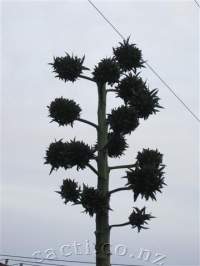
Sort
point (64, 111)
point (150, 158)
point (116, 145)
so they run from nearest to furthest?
point (150, 158) < point (64, 111) < point (116, 145)

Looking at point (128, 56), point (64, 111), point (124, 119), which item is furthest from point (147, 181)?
point (128, 56)

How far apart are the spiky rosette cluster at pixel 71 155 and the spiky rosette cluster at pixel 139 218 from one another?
1028 millimetres

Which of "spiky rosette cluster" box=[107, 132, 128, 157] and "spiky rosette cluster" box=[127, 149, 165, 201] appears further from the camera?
"spiky rosette cluster" box=[107, 132, 128, 157]

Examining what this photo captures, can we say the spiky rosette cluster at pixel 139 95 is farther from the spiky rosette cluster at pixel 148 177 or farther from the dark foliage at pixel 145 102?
the spiky rosette cluster at pixel 148 177

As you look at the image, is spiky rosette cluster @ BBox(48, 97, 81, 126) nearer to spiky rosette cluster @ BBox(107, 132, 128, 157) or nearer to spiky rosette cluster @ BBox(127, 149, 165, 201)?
spiky rosette cluster @ BBox(107, 132, 128, 157)

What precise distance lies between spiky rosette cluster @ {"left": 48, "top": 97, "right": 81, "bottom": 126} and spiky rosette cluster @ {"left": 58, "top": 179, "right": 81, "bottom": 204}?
93 cm

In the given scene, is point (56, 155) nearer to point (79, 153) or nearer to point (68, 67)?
point (79, 153)

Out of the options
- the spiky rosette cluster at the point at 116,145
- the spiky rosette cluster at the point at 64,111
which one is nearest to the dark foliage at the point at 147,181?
the spiky rosette cluster at the point at 116,145

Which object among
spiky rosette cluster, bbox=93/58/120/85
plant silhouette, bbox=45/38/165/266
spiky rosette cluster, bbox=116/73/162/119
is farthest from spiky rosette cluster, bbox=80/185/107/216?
spiky rosette cluster, bbox=93/58/120/85

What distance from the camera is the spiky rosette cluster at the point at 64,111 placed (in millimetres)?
9102

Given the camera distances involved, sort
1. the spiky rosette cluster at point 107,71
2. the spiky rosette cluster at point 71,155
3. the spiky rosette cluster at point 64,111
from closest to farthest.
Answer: the spiky rosette cluster at point 71,155 < the spiky rosette cluster at point 64,111 < the spiky rosette cluster at point 107,71

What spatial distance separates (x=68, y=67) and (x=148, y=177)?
85.8 inches

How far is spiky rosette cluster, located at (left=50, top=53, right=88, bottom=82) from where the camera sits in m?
9.30

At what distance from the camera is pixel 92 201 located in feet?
28.0
